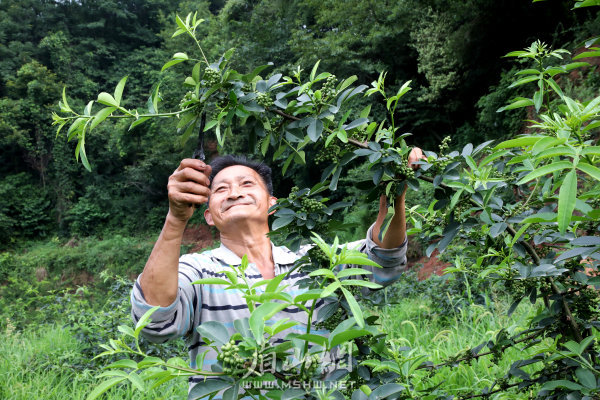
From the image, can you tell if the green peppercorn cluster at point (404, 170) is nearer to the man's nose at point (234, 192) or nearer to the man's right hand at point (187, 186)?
the man's right hand at point (187, 186)

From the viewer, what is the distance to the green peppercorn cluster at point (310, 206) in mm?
1053

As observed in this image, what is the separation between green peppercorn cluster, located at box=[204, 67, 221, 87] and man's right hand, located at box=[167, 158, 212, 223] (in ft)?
0.85

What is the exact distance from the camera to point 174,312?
4.30 ft

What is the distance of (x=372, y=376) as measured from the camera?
960mm

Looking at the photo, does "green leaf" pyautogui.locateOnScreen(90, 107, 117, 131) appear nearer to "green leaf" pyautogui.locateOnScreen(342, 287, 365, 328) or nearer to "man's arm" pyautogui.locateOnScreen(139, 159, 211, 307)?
"man's arm" pyautogui.locateOnScreen(139, 159, 211, 307)

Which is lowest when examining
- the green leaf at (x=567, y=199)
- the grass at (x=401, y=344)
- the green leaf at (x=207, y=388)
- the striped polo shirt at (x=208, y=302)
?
the grass at (x=401, y=344)

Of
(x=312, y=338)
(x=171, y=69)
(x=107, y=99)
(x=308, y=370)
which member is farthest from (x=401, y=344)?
(x=171, y=69)

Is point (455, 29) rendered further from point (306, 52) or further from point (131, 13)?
point (131, 13)

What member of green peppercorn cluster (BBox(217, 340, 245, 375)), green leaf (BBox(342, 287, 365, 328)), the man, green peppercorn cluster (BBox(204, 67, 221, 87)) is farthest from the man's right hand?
green leaf (BBox(342, 287, 365, 328))

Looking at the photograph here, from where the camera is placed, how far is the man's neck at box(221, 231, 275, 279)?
5.51ft

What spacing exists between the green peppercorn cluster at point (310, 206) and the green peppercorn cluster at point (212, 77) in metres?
0.35

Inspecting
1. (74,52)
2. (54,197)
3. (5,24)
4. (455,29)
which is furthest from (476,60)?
(5,24)

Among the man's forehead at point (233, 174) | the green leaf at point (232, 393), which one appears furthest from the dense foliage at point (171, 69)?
the green leaf at point (232, 393)

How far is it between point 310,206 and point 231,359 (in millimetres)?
482
